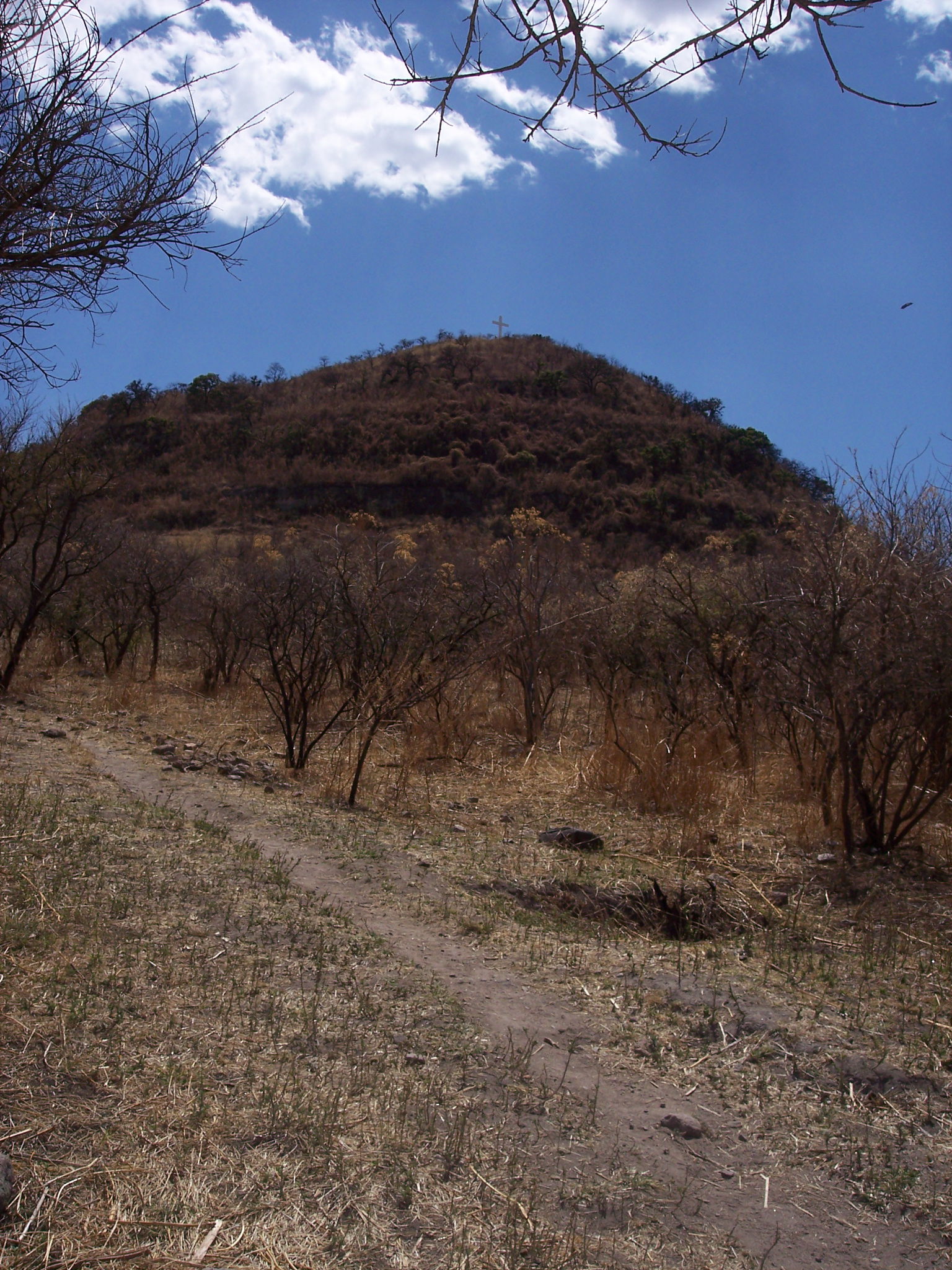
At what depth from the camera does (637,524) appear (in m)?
40.5

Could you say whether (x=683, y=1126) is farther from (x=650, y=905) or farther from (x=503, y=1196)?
(x=650, y=905)

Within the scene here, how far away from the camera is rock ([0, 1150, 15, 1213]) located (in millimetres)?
2244

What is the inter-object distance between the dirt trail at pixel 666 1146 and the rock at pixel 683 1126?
0.03m

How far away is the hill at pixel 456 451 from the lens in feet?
137

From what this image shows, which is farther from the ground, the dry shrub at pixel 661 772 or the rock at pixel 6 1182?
the dry shrub at pixel 661 772

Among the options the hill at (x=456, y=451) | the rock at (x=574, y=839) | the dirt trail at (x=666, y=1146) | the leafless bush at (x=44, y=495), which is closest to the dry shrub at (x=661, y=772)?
the rock at (x=574, y=839)

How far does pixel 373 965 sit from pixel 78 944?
126cm

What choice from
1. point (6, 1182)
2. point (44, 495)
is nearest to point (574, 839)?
point (6, 1182)

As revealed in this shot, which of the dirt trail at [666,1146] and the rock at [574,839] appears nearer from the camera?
the dirt trail at [666,1146]

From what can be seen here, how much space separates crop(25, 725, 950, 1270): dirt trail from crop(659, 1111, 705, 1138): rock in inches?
1.0

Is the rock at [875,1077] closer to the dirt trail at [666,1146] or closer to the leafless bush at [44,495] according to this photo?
the dirt trail at [666,1146]

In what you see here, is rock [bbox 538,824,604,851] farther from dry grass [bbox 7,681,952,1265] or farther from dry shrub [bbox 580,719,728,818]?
dry shrub [bbox 580,719,728,818]

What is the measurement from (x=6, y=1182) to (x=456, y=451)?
1736 inches

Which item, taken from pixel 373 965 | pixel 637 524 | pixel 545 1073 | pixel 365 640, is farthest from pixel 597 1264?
pixel 637 524
